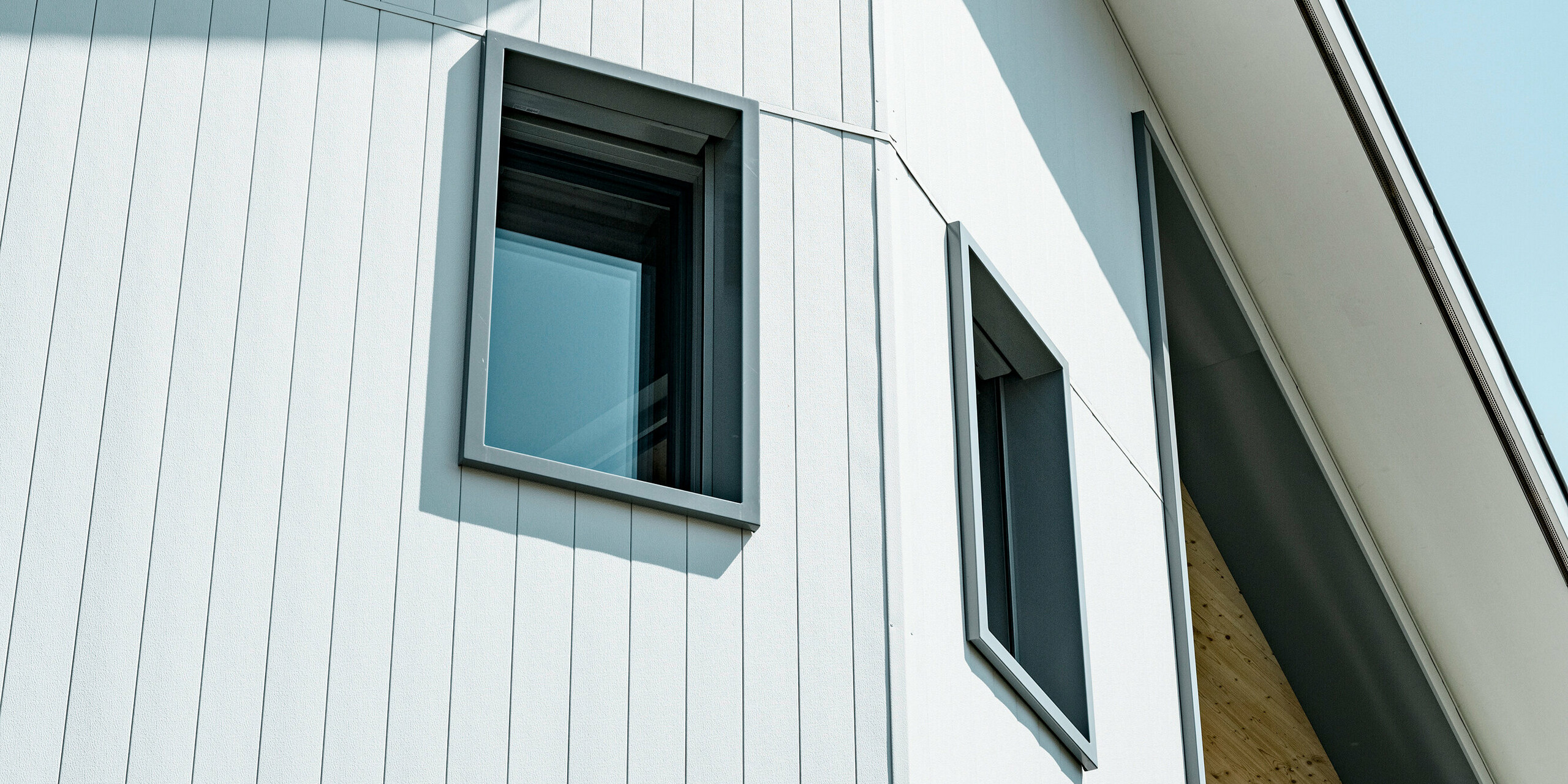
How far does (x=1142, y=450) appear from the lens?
5.63m

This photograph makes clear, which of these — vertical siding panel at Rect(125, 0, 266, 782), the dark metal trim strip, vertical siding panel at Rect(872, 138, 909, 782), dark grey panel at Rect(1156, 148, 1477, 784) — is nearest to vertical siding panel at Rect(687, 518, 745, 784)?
vertical siding panel at Rect(872, 138, 909, 782)

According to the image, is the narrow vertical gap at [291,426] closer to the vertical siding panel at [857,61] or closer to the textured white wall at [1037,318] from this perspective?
the vertical siding panel at [857,61]

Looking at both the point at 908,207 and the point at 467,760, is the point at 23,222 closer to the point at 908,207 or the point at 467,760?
the point at 467,760

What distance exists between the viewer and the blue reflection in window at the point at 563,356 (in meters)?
3.03

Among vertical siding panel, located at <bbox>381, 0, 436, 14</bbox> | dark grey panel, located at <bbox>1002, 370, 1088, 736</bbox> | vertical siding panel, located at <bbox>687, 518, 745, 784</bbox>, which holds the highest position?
vertical siding panel, located at <bbox>381, 0, 436, 14</bbox>

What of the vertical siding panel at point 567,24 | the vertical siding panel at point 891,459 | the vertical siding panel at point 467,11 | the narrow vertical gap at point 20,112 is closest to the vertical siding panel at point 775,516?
the vertical siding panel at point 891,459

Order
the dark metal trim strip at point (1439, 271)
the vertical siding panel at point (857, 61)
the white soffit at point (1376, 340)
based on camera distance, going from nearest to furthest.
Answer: the vertical siding panel at point (857, 61)
the dark metal trim strip at point (1439, 271)
the white soffit at point (1376, 340)

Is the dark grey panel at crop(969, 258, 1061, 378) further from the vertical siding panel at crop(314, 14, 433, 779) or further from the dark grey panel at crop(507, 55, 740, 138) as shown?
the vertical siding panel at crop(314, 14, 433, 779)

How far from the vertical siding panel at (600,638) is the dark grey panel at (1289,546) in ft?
15.2

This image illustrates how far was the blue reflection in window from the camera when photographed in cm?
303

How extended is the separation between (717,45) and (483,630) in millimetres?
1650

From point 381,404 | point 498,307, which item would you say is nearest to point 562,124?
point 498,307

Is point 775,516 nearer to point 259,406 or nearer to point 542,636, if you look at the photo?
point 542,636

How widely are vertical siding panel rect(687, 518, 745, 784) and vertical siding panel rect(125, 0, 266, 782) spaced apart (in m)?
1.00
